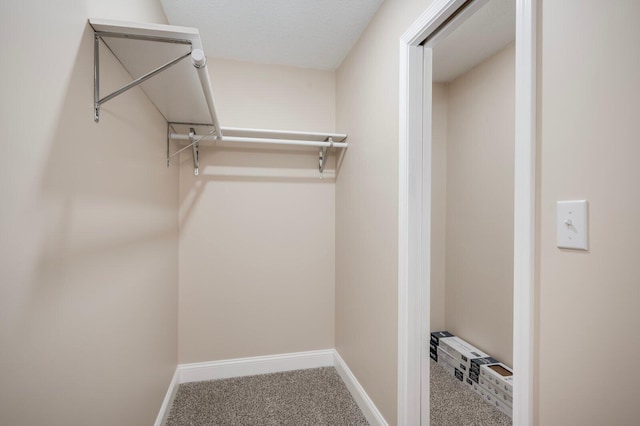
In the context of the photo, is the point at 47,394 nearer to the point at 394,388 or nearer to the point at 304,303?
the point at 394,388

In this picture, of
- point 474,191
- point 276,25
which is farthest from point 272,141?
point 474,191

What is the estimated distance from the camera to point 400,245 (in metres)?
1.51

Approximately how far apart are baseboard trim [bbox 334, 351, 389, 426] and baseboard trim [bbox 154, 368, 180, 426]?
1173mm

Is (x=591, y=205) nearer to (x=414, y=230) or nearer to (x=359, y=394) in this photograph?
(x=414, y=230)

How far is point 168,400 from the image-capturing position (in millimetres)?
1916

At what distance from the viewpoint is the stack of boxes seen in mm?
1545

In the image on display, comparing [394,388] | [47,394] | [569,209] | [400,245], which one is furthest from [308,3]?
[394,388]

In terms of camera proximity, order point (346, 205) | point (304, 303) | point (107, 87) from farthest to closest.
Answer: point (304, 303) < point (346, 205) < point (107, 87)

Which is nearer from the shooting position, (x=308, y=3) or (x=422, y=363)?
(x=422, y=363)

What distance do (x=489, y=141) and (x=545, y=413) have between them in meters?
1.22

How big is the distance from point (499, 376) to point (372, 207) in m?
1.09

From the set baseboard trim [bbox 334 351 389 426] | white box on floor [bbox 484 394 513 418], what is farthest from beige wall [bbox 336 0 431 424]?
white box on floor [bbox 484 394 513 418]

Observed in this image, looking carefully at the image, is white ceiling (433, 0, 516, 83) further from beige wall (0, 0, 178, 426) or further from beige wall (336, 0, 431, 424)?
beige wall (0, 0, 178, 426)

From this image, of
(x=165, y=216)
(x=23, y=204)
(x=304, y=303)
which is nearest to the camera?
(x=23, y=204)
